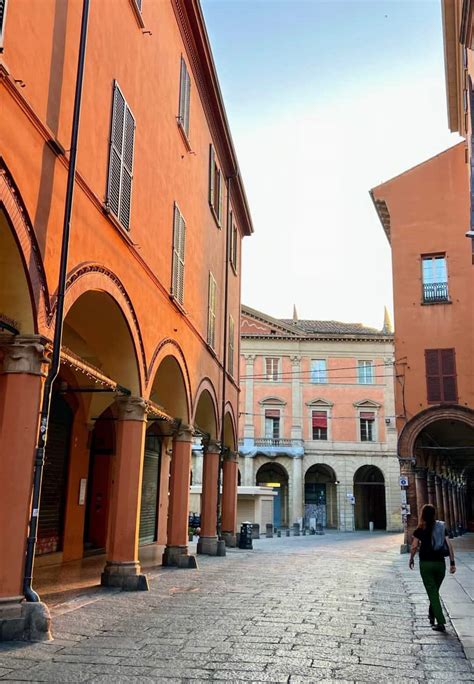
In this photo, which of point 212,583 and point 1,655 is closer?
point 1,655

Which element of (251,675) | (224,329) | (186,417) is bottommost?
(251,675)

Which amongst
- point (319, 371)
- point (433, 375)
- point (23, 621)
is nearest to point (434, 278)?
point (433, 375)

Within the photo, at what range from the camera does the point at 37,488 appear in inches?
286

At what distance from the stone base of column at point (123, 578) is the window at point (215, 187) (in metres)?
10.7

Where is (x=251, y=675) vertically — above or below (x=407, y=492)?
below

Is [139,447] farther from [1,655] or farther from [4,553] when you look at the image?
[1,655]

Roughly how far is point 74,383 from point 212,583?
5.49m

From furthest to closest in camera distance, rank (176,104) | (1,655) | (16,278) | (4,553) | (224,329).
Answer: (224,329)
(176,104)
(16,278)
(4,553)
(1,655)

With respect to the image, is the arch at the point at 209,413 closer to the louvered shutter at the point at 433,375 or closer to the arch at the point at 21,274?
the louvered shutter at the point at 433,375

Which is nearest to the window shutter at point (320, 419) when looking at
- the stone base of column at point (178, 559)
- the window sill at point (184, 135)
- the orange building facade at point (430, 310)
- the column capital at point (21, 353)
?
the orange building facade at point (430, 310)

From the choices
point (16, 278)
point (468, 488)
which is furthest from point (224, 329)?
point (468, 488)

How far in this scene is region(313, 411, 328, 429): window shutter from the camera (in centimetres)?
4819

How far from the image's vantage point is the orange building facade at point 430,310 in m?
23.5

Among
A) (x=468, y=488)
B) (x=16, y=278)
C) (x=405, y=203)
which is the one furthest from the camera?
(x=468, y=488)
